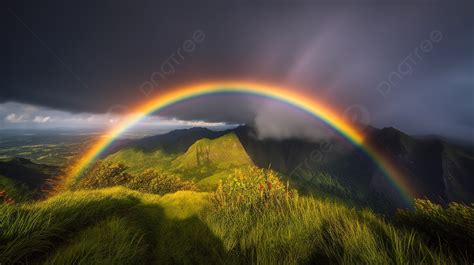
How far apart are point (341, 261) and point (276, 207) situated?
363 cm

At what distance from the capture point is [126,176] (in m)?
24.3

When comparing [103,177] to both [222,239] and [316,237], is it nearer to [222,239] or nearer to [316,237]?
[222,239]

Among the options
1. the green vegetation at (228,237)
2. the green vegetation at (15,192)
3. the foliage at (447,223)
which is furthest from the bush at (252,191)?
the green vegetation at (15,192)

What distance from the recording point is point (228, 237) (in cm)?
607

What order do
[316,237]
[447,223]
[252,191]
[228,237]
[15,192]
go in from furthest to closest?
[252,191] → [15,192] → [228,237] → [316,237] → [447,223]

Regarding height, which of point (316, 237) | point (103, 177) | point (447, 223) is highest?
point (447, 223)

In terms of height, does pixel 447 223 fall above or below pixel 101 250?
above

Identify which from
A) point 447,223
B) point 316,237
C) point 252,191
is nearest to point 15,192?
point 252,191

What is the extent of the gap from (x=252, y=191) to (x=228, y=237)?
3274 millimetres

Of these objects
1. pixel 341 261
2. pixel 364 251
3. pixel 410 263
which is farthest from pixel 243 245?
pixel 410 263

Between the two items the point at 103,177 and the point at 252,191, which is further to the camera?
the point at 103,177

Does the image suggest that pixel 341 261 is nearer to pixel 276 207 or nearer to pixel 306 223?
pixel 306 223

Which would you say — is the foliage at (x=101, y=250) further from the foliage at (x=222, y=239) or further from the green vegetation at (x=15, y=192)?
the green vegetation at (x=15, y=192)

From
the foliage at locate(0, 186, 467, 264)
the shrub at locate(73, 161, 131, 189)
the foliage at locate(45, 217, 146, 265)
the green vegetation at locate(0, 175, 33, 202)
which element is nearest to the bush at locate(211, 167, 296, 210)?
the foliage at locate(0, 186, 467, 264)
